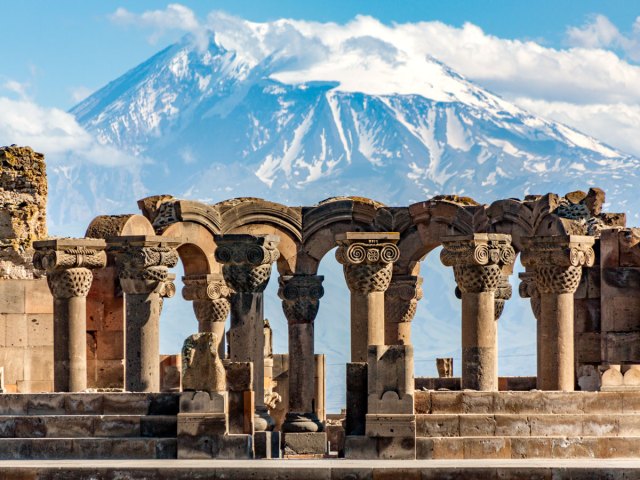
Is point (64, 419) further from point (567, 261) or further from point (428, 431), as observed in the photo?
point (567, 261)

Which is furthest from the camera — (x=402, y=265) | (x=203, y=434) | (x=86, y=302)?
(x=402, y=265)

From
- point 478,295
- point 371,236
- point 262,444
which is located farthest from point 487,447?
point 371,236

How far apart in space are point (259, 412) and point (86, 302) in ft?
14.5

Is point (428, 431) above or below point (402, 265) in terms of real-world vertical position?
below

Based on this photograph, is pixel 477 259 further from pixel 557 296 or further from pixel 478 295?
pixel 557 296

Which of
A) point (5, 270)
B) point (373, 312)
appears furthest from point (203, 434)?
Answer: point (5, 270)

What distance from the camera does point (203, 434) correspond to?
26.2 metres

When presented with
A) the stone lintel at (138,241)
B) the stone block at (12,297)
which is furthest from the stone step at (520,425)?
the stone block at (12,297)

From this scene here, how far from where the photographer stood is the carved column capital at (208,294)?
120ft

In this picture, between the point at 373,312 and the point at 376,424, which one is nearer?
the point at 376,424

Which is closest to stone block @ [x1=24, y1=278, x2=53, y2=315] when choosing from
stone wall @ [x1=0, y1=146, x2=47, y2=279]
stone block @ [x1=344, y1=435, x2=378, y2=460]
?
stone wall @ [x1=0, y1=146, x2=47, y2=279]

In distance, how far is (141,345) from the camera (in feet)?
102

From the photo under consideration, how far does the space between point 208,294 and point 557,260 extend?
26.6 feet

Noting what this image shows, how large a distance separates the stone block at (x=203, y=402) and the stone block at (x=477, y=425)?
11.5ft
